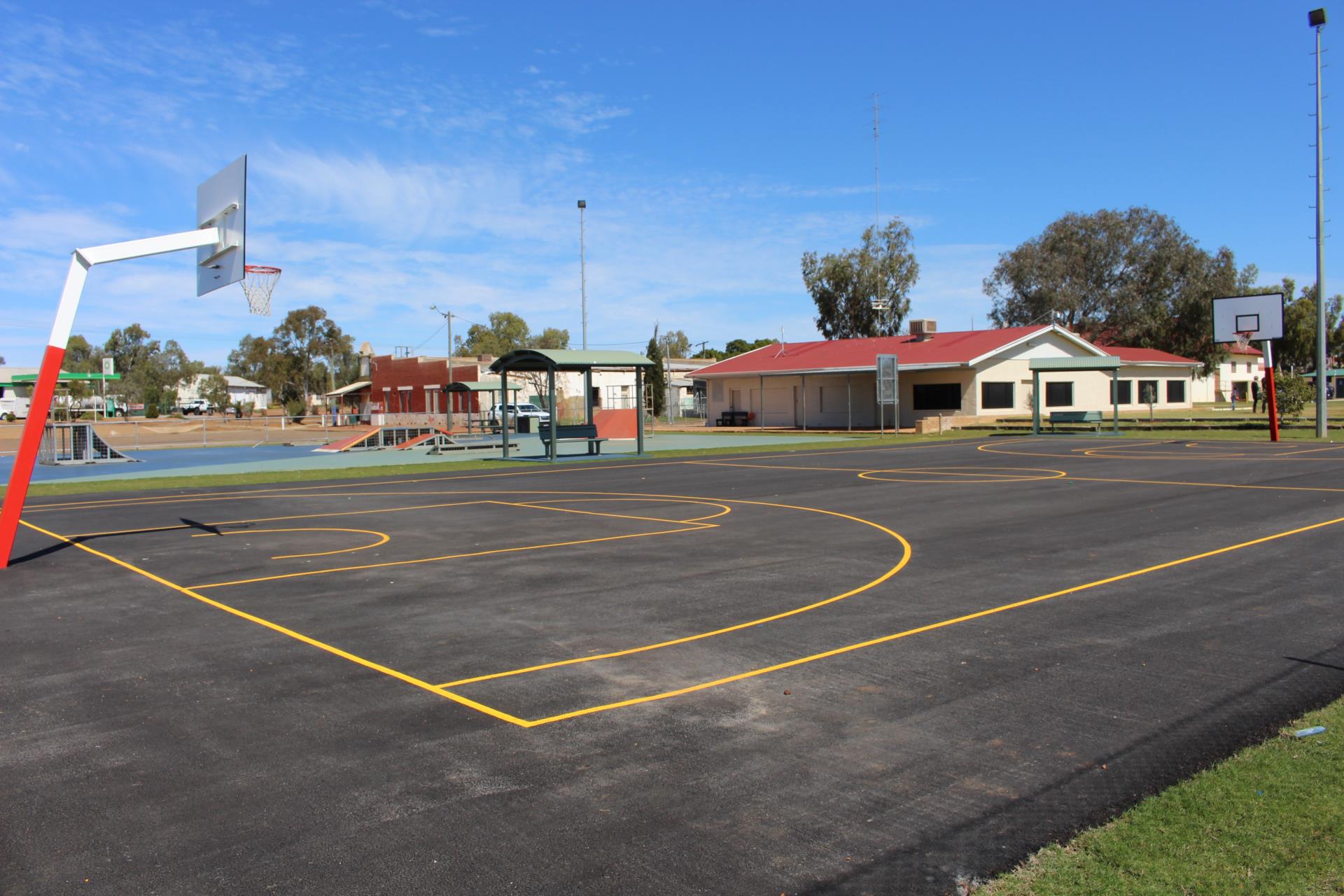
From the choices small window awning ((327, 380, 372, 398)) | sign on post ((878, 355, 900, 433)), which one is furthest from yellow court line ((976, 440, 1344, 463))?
small window awning ((327, 380, 372, 398))

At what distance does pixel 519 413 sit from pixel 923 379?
2252 cm

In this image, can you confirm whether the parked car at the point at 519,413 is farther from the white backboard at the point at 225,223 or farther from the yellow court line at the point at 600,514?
the white backboard at the point at 225,223

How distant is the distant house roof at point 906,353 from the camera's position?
4981 cm

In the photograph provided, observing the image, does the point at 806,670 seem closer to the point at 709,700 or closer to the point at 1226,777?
the point at 709,700

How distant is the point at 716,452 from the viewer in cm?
3428

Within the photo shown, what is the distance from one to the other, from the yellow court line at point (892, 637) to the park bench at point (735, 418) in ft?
148

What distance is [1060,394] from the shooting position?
53.2 metres

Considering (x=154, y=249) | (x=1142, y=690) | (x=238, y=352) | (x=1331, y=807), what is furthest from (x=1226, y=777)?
(x=238, y=352)

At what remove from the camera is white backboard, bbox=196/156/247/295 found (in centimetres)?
1334

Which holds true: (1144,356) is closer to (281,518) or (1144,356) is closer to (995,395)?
(995,395)

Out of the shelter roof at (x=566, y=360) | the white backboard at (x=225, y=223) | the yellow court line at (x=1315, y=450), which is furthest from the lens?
the shelter roof at (x=566, y=360)

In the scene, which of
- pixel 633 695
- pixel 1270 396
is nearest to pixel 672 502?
pixel 633 695

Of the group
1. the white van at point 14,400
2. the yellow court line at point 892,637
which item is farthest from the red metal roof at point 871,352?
the white van at point 14,400

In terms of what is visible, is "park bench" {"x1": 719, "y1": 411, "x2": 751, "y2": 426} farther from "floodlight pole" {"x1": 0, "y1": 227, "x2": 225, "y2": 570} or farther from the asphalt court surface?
"floodlight pole" {"x1": 0, "y1": 227, "x2": 225, "y2": 570}
